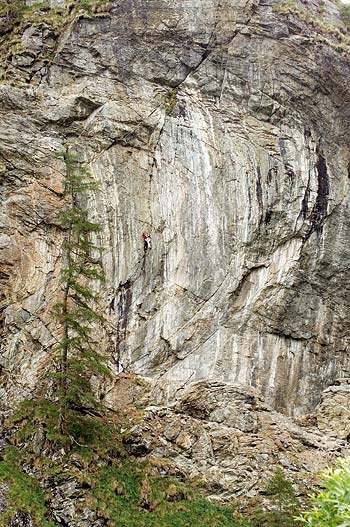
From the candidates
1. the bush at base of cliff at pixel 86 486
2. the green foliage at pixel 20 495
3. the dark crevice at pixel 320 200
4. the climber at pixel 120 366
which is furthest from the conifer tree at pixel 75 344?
the dark crevice at pixel 320 200

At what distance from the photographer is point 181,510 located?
20375 mm

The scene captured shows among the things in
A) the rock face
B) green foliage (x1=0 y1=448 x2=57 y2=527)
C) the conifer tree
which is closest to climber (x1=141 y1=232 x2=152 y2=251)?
the rock face

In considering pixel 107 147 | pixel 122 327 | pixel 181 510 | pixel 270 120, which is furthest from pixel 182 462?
pixel 270 120

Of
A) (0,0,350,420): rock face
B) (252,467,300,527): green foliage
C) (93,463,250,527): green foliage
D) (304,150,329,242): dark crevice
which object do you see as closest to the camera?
(252,467,300,527): green foliage

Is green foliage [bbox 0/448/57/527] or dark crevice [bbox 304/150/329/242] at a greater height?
dark crevice [bbox 304/150/329/242]

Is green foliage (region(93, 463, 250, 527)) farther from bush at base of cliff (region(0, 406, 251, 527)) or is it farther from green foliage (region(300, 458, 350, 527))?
green foliage (region(300, 458, 350, 527))

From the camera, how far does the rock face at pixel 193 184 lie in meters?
26.9

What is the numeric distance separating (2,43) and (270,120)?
1530 centimetres

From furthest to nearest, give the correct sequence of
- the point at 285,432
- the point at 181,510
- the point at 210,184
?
the point at 210,184
the point at 285,432
the point at 181,510

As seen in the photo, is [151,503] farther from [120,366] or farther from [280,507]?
[120,366]

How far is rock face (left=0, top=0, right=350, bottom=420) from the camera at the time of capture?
26922 mm

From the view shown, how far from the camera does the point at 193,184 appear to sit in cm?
2928

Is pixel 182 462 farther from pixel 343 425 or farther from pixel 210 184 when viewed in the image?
pixel 210 184

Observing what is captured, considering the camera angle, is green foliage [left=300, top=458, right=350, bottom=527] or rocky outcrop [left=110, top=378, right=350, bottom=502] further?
rocky outcrop [left=110, top=378, right=350, bottom=502]
